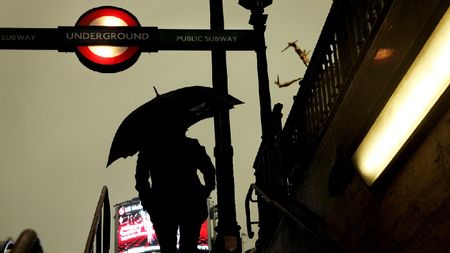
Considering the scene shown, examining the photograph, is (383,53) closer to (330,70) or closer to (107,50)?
(330,70)

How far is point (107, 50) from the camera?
26.7ft

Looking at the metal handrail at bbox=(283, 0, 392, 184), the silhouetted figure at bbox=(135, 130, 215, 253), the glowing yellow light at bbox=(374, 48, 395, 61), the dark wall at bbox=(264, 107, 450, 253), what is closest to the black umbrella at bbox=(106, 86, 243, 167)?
the silhouetted figure at bbox=(135, 130, 215, 253)

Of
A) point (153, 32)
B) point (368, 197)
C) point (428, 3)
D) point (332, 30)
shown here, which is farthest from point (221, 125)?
point (428, 3)

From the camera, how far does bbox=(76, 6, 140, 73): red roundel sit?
8.05 meters

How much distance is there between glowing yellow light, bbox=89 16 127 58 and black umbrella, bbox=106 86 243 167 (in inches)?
57.3

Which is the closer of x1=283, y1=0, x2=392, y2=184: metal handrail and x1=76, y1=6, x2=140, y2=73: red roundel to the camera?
x1=283, y1=0, x2=392, y2=184: metal handrail

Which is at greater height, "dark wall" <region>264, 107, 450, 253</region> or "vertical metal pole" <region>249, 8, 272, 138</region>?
"vertical metal pole" <region>249, 8, 272, 138</region>

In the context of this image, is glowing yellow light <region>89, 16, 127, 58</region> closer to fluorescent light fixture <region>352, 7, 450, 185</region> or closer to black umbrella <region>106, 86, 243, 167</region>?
black umbrella <region>106, 86, 243, 167</region>

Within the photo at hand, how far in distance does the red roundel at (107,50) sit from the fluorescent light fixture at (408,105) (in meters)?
4.12

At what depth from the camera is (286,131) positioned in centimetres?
912

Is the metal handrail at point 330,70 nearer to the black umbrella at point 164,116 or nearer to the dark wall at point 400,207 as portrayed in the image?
the dark wall at point 400,207

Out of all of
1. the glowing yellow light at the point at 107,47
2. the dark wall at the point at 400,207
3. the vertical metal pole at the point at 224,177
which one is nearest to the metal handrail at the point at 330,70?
the dark wall at the point at 400,207

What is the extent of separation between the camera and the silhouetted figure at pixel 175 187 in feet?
20.5

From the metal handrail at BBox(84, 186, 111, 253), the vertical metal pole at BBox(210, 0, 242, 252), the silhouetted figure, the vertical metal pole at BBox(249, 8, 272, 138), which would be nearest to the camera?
the metal handrail at BBox(84, 186, 111, 253)
